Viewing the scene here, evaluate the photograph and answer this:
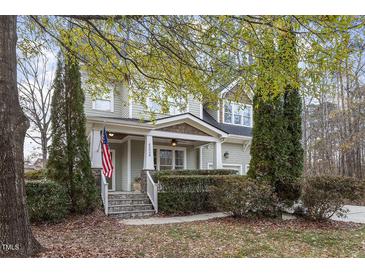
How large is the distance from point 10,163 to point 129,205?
15.2 feet

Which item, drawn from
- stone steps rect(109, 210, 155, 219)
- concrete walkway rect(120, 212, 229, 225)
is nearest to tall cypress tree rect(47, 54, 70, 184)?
stone steps rect(109, 210, 155, 219)

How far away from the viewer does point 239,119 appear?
12.5 meters

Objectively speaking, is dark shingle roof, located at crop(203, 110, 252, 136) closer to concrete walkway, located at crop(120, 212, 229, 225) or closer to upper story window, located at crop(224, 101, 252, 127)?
upper story window, located at crop(224, 101, 252, 127)

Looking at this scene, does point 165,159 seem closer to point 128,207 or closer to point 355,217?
point 128,207

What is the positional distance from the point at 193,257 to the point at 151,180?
419 centimetres

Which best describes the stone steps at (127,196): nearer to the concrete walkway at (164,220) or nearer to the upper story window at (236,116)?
the concrete walkway at (164,220)

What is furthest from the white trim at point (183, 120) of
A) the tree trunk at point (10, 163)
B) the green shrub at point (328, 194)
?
the tree trunk at point (10, 163)

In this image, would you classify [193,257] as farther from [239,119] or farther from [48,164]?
[239,119]

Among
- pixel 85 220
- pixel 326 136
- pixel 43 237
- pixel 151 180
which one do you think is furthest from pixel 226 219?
pixel 326 136

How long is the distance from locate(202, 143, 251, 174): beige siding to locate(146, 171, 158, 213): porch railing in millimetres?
3923

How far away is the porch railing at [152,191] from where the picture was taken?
285 inches

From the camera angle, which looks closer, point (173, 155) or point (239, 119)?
point (173, 155)

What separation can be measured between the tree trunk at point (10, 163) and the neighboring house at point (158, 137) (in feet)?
12.5

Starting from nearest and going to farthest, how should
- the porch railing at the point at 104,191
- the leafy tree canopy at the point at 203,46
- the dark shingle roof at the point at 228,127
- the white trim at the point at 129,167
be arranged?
the leafy tree canopy at the point at 203,46
the porch railing at the point at 104,191
the white trim at the point at 129,167
the dark shingle roof at the point at 228,127
